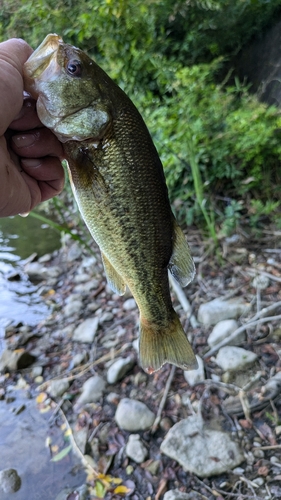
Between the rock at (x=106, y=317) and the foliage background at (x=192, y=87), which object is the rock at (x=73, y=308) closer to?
the rock at (x=106, y=317)

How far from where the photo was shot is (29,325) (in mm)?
4395

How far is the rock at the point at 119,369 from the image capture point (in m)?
3.17

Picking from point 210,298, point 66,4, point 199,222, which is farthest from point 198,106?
point 66,4

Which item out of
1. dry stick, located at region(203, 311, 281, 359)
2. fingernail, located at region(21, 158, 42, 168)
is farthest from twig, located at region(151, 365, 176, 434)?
fingernail, located at region(21, 158, 42, 168)

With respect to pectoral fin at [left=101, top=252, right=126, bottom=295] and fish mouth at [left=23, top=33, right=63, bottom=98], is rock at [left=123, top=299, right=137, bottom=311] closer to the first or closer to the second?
pectoral fin at [left=101, top=252, right=126, bottom=295]

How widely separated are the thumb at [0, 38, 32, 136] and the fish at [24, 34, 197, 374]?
0.05 metres

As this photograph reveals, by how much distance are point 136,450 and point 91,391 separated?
2.15 feet

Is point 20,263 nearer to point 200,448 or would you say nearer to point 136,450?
point 136,450

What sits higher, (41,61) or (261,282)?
(41,61)

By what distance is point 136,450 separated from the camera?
2.64m

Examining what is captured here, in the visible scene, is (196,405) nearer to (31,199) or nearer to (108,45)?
(31,199)

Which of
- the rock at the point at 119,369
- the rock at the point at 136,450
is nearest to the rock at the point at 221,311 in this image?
the rock at the point at 119,369

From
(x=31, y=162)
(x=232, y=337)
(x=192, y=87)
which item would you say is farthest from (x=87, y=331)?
(x=192, y=87)

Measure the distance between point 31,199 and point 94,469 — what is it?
192 centimetres
